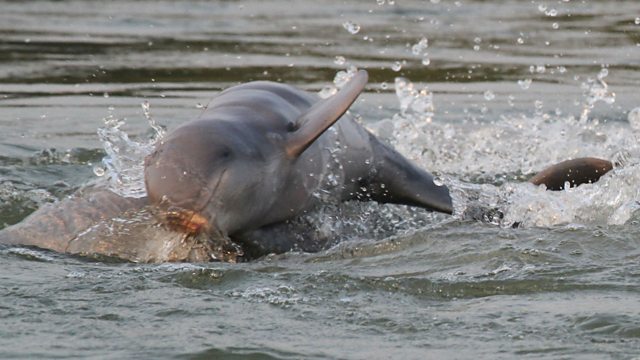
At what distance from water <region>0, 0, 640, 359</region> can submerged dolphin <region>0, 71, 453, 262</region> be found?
4.8 inches

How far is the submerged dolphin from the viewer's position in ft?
18.9

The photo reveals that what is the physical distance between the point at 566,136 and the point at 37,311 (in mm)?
4580

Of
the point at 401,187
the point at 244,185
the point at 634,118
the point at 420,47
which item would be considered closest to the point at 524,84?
the point at 420,47

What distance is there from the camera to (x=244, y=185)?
589 centimetres

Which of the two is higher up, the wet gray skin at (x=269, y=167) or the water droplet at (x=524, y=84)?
the water droplet at (x=524, y=84)

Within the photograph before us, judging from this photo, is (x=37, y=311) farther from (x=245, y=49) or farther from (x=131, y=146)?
(x=245, y=49)

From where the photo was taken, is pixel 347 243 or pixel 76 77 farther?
pixel 76 77

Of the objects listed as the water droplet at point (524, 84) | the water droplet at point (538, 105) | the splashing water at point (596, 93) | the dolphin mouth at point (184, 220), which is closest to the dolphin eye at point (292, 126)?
the dolphin mouth at point (184, 220)

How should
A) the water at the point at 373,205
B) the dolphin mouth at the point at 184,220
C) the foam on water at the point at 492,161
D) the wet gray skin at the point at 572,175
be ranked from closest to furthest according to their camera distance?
the water at the point at 373,205 → the dolphin mouth at the point at 184,220 → the foam on water at the point at 492,161 → the wet gray skin at the point at 572,175

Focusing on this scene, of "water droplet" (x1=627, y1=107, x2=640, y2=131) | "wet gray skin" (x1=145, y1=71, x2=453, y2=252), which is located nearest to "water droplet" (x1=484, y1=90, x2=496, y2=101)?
"water droplet" (x1=627, y1=107, x2=640, y2=131)

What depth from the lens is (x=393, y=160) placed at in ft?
22.5

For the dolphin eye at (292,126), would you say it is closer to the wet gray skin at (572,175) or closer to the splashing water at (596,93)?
the wet gray skin at (572,175)

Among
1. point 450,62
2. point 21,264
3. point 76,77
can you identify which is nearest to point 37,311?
point 21,264

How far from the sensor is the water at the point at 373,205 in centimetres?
503
